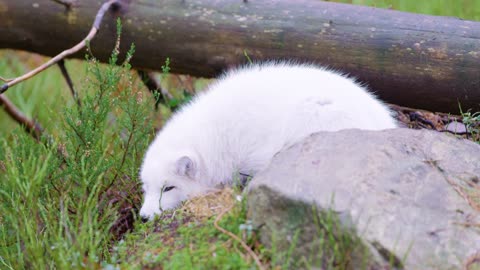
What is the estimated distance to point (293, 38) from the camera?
505cm

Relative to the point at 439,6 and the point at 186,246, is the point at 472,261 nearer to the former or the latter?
the point at 186,246

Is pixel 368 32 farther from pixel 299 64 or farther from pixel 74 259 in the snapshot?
pixel 74 259

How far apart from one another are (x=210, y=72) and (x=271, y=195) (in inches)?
101

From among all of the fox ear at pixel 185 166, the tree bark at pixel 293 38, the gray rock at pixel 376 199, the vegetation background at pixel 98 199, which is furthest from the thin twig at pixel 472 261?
the tree bark at pixel 293 38

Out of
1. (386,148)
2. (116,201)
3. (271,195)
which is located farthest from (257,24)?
(271,195)

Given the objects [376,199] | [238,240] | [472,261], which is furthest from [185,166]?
[472,261]

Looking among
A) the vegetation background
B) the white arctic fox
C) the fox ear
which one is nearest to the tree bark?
the vegetation background

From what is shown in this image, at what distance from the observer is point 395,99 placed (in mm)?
5000

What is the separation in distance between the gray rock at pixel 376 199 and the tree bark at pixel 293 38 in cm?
137

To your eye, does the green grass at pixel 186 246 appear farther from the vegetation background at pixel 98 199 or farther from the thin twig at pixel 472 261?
the thin twig at pixel 472 261

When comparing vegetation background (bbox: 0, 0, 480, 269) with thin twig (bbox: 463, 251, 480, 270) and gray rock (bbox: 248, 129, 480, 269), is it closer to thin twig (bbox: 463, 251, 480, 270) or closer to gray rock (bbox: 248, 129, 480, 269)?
gray rock (bbox: 248, 129, 480, 269)

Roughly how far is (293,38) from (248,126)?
1.08 metres

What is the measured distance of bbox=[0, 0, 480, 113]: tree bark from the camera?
4762 millimetres

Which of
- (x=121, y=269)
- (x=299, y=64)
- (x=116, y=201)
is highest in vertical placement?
(x=299, y=64)
